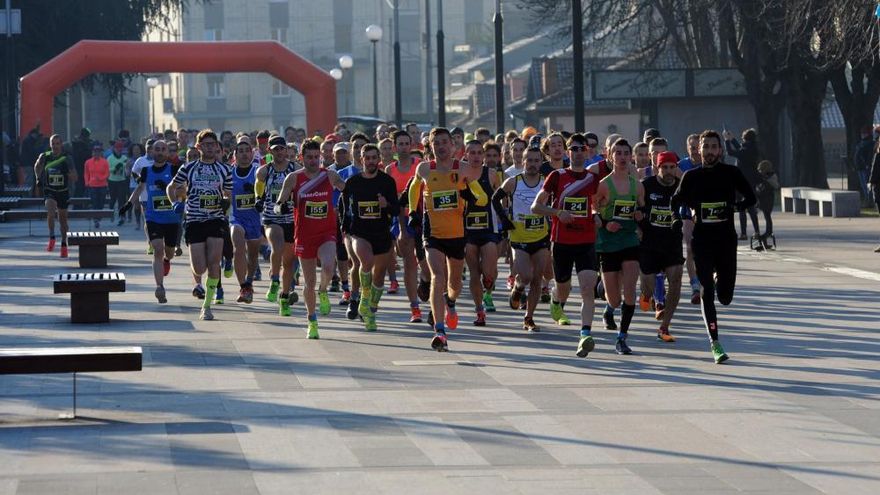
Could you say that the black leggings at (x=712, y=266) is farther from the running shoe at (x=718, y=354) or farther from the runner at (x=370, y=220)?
the runner at (x=370, y=220)

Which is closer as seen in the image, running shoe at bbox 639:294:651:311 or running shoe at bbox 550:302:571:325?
running shoe at bbox 550:302:571:325

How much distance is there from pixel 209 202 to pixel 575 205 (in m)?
4.44

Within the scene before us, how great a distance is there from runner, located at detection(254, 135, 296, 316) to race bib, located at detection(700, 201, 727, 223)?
17.0 feet

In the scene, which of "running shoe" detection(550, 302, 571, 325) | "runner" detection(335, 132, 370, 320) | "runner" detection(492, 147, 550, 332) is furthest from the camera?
"runner" detection(335, 132, 370, 320)

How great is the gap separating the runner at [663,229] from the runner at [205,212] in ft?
15.0

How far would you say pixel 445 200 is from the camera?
1477cm

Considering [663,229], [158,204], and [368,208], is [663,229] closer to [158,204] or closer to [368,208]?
[368,208]

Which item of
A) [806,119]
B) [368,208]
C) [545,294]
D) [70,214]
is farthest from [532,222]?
[806,119]

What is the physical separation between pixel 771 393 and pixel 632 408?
45.3 inches

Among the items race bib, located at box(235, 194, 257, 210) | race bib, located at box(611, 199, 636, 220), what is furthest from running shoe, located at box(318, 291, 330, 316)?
race bib, located at box(611, 199, 636, 220)

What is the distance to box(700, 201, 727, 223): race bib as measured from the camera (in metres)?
13.1

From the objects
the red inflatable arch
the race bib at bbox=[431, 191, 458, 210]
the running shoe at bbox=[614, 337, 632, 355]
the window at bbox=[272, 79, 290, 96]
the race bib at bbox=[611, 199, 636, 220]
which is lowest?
the running shoe at bbox=[614, 337, 632, 355]

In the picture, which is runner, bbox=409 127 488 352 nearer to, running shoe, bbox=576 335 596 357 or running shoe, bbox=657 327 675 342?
running shoe, bbox=576 335 596 357

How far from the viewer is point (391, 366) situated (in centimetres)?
1325
